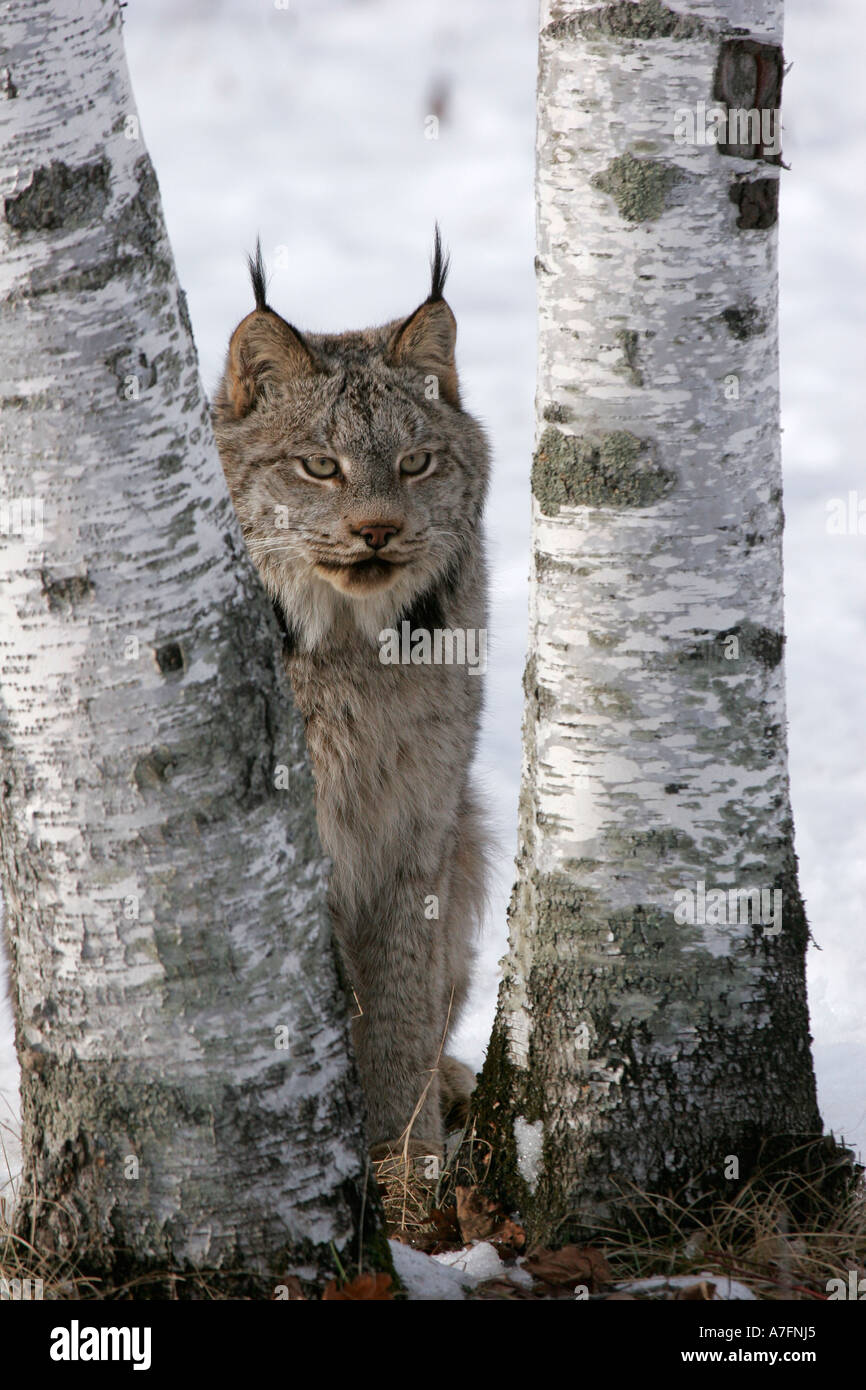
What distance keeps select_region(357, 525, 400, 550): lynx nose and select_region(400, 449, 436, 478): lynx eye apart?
0.77 ft

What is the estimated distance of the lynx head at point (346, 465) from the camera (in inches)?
134

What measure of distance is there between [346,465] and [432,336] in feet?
1.93

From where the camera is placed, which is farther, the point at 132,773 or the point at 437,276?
the point at 437,276

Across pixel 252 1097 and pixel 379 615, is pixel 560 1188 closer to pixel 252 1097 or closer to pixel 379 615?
pixel 252 1097

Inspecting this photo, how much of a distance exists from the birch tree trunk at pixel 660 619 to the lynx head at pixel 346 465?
93cm

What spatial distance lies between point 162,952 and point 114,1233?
1.51 ft

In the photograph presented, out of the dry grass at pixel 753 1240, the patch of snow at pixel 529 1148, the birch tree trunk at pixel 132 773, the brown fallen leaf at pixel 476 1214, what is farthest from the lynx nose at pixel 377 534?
the dry grass at pixel 753 1240

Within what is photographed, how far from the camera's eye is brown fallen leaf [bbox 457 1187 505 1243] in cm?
260

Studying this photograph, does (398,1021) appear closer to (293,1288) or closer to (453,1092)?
(453,1092)

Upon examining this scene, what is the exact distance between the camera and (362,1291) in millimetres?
1977

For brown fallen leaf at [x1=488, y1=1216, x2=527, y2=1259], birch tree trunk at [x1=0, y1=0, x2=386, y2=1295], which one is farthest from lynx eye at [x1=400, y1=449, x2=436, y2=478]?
brown fallen leaf at [x1=488, y1=1216, x2=527, y2=1259]

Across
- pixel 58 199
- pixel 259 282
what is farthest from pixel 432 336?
pixel 58 199

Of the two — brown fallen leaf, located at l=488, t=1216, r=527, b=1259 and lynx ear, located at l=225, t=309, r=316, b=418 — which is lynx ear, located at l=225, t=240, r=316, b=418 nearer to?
lynx ear, located at l=225, t=309, r=316, b=418

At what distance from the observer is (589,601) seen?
2.48m
